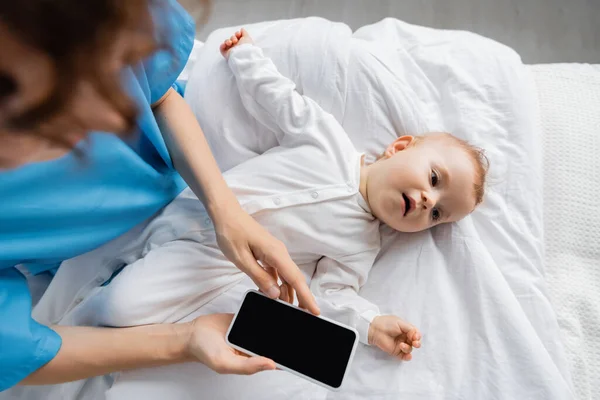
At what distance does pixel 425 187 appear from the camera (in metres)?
0.86

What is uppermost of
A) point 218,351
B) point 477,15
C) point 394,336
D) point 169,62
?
point 169,62

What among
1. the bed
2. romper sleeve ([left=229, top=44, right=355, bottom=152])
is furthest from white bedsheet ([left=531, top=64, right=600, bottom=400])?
romper sleeve ([left=229, top=44, right=355, bottom=152])

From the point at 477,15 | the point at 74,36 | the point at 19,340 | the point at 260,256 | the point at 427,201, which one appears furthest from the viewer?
the point at 477,15

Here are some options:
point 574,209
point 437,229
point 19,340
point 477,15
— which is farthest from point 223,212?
point 477,15

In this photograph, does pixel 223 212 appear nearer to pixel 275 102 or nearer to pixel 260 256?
pixel 260 256

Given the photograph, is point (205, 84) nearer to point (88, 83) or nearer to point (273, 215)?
point (273, 215)

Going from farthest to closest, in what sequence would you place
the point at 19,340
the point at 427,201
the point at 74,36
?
1. the point at 427,201
2. the point at 19,340
3. the point at 74,36

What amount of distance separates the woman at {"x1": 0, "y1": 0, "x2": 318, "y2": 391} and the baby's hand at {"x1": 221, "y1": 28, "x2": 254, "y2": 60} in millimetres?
183

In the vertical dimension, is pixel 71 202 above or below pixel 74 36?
below

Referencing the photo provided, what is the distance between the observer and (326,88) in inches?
36.9

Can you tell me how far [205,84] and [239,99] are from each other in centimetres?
8

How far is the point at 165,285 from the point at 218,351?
7.2 inches

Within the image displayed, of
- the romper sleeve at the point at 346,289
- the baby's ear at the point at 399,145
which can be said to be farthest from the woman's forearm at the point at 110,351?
the baby's ear at the point at 399,145

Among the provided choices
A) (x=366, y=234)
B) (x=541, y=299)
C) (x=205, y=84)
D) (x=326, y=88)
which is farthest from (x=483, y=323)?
(x=205, y=84)
